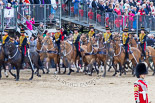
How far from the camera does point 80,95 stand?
17359 millimetres

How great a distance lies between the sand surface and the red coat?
13.4ft

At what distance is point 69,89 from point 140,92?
7692mm

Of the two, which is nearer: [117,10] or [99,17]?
[99,17]

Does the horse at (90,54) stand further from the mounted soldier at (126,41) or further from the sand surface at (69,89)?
the mounted soldier at (126,41)

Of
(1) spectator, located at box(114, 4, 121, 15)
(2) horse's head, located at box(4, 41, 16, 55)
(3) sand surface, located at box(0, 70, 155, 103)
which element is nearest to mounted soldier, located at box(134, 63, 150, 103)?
(3) sand surface, located at box(0, 70, 155, 103)

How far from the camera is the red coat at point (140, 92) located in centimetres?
1170

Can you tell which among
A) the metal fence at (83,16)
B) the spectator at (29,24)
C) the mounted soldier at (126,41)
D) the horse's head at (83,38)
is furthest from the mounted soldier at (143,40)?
the spectator at (29,24)

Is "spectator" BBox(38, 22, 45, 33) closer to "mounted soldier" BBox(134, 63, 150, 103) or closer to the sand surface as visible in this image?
the sand surface

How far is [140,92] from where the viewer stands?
11914 millimetres

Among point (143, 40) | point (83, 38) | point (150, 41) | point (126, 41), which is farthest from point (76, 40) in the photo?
point (150, 41)

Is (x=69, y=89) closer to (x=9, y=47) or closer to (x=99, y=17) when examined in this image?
(x=9, y=47)

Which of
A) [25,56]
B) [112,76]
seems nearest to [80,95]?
[25,56]

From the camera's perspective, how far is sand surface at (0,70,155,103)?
16281 mm

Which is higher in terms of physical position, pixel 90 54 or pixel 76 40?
pixel 76 40
